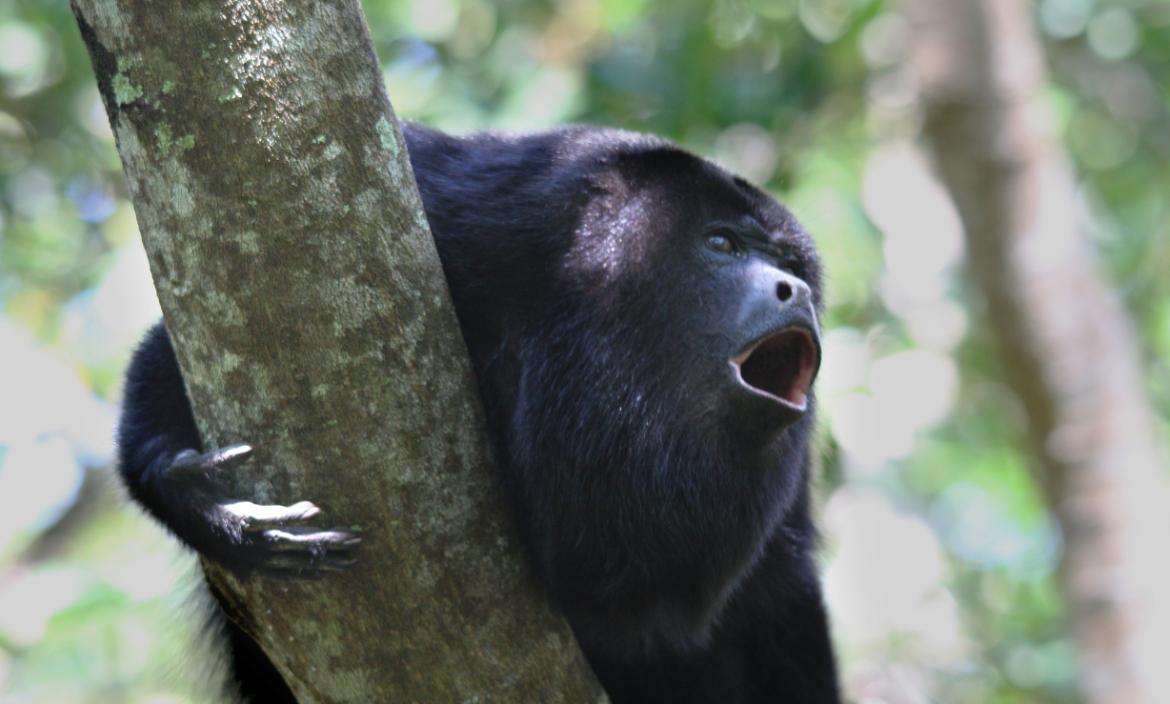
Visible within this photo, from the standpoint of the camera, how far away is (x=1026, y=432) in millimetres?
4805

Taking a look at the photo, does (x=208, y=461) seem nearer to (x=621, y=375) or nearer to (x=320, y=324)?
(x=320, y=324)

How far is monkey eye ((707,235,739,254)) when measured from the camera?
214 centimetres

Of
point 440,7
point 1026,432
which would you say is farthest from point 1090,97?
point 440,7

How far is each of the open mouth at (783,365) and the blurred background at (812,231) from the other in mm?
731

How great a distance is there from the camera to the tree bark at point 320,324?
1506 millimetres

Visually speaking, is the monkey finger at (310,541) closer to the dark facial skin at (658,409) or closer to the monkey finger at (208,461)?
the monkey finger at (208,461)

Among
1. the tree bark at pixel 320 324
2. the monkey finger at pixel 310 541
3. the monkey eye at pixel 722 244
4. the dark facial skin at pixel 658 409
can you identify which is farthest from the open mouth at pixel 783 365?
the monkey finger at pixel 310 541

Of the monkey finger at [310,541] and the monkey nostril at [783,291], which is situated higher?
the monkey nostril at [783,291]

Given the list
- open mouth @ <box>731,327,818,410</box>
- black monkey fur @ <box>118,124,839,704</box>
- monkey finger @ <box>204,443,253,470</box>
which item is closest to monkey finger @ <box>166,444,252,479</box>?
monkey finger @ <box>204,443,253,470</box>

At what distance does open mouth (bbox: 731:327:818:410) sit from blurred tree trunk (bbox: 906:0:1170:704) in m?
2.76

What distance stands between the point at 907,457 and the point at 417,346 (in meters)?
5.29

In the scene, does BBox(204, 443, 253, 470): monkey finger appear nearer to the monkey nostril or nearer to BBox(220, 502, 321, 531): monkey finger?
BBox(220, 502, 321, 531): monkey finger

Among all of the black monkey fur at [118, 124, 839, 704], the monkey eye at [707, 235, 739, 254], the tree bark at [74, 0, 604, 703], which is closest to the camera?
the tree bark at [74, 0, 604, 703]

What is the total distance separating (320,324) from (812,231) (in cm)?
163
